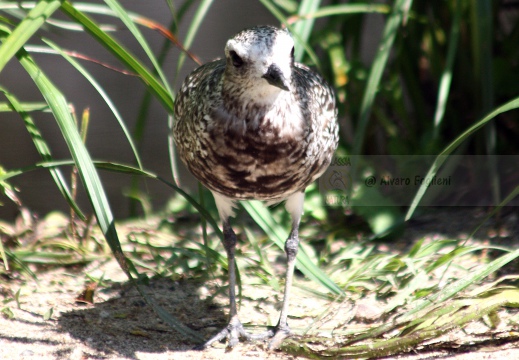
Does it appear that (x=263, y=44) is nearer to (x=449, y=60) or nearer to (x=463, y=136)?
(x=463, y=136)

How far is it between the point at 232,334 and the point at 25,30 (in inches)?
57.6

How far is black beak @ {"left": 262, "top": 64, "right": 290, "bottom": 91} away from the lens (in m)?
2.22

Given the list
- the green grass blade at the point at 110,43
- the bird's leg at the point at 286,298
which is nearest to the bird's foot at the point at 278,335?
the bird's leg at the point at 286,298

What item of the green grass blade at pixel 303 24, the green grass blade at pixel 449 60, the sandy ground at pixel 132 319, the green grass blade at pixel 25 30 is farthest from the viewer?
the green grass blade at pixel 449 60

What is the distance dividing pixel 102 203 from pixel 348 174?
1.71m

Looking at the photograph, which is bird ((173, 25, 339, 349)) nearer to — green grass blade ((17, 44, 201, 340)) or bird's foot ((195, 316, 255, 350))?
bird's foot ((195, 316, 255, 350))

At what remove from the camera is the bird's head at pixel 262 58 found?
7.43ft

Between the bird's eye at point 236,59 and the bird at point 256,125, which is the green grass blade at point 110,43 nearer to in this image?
the bird at point 256,125

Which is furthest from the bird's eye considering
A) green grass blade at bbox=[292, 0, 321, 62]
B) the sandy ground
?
the sandy ground

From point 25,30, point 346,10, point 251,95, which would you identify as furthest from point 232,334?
point 346,10

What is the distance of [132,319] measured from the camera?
9.72 ft

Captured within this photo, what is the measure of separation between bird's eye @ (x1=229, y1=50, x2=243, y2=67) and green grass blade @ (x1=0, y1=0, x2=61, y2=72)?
2.00 feet

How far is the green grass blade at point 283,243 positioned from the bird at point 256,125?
239 mm

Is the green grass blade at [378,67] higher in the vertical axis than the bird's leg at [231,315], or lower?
higher
